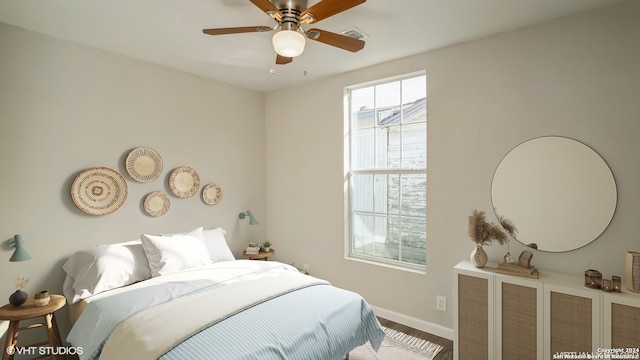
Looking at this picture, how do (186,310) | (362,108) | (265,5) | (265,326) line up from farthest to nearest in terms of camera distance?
(362,108) < (186,310) < (265,326) < (265,5)

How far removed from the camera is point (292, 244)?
13.2ft

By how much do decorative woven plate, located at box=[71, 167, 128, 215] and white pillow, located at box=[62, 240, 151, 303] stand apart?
0.37 meters

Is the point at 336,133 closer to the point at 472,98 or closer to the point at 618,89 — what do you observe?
the point at 472,98

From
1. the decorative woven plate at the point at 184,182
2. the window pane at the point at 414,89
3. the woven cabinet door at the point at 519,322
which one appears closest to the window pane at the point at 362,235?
the window pane at the point at 414,89

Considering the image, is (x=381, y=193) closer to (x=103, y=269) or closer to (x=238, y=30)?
(x=238, y=30)

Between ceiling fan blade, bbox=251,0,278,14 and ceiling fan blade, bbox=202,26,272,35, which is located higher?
ceiling fan blade, bbox=251,0,278,14

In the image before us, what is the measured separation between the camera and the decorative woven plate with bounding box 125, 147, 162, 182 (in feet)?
9.95

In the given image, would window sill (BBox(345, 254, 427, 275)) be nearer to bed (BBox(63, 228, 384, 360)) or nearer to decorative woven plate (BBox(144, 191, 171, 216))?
bed (BBox(63, 228, 384, 360))

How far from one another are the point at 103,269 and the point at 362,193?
2.48m

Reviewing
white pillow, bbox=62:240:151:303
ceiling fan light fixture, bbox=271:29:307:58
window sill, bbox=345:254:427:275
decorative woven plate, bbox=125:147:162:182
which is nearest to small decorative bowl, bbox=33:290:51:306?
white pillow, bbox=62:240:151:303

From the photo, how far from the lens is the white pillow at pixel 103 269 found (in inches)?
94.7

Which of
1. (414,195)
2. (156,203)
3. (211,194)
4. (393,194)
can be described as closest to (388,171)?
(393,194)

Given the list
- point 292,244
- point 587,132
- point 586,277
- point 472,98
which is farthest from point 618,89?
point 292,244

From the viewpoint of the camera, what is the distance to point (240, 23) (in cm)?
232
